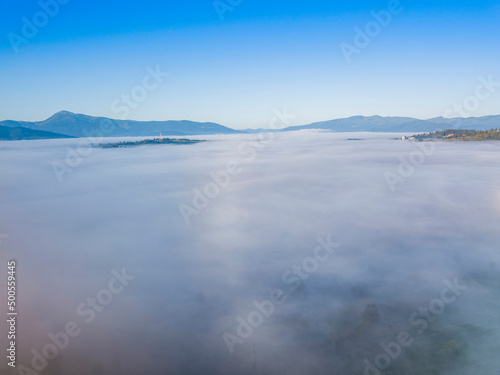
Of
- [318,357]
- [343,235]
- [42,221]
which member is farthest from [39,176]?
[318,357]

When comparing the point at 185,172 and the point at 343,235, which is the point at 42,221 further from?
the point at 185,172

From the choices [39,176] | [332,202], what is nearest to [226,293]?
[332,202]

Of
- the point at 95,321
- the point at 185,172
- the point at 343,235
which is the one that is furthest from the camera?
the point at 185,172

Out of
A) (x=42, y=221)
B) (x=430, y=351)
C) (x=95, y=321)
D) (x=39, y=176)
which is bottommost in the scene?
(x=430, y=351)

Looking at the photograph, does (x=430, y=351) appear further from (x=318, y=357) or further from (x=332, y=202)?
(x=332, y=202)

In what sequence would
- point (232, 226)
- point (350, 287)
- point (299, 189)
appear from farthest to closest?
1. point (299, 189)
2. point (232, 226)
3. point (350, 287)

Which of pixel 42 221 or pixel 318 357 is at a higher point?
pixel 42 221

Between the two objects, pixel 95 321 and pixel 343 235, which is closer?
pixel 95 321

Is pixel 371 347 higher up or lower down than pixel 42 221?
lower down

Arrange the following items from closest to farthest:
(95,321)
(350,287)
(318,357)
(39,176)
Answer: (318,357)
(95,321)
(350,287)
(39,176)
